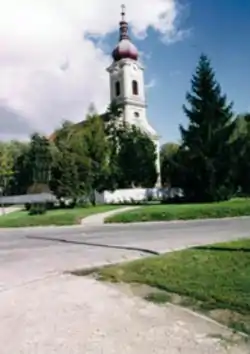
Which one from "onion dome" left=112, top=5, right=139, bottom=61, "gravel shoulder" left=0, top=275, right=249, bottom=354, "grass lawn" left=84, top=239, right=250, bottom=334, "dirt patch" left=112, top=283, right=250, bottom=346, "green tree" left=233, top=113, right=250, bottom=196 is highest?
"onion dome" left=112, top=5, right=139, bottom=61

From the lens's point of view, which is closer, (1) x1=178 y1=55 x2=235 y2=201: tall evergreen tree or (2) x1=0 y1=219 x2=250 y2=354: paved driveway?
(2) x1=0 y1=219 x2=250 y2=354: paved driveway

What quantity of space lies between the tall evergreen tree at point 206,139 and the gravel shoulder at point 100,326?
110 ft

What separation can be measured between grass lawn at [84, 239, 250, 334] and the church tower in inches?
2418

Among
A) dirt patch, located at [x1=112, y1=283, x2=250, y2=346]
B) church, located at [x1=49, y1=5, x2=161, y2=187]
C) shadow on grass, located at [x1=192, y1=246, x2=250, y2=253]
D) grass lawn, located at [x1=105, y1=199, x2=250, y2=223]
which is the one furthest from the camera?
church, located at [x1=49, y1=5, x2=161, y2=187]

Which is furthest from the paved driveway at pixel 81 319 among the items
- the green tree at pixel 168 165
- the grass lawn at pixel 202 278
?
the green tree at pixel 168 165

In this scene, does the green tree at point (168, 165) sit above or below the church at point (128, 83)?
below

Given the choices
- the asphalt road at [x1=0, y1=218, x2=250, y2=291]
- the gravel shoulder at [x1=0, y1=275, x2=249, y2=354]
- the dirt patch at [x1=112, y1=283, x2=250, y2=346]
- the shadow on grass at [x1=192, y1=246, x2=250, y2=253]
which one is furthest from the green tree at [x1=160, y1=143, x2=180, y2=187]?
the gravel shoulder at [x1=0, y1=275, x2=249, y2=354]

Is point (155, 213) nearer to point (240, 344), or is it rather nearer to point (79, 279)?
point (79, 279)

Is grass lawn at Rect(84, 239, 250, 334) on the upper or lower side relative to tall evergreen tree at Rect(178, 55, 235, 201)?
lower

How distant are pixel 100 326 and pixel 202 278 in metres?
2.81

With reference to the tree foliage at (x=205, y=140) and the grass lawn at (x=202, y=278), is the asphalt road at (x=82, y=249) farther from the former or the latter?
the tree foliage at (x=205, y=140)

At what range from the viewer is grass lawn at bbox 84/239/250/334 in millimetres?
6090

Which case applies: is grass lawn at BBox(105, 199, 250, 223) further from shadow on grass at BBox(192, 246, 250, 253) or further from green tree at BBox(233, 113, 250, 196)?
green tree at BBox(233, 113, 250, 196)

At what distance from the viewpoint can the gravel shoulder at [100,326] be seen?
15.9 feet
